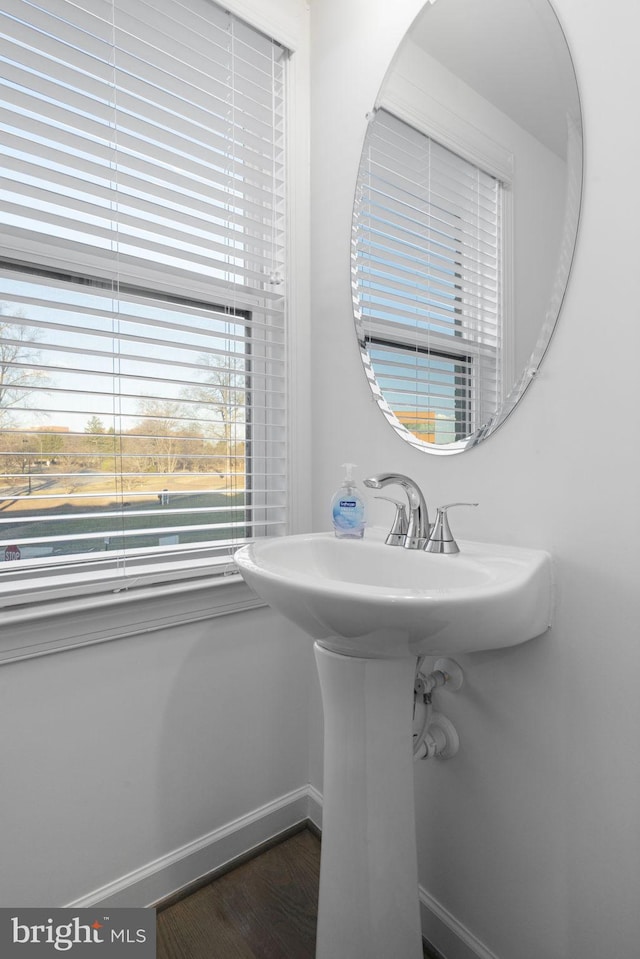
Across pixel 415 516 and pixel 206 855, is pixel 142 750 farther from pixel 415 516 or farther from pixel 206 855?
pixel 415 516

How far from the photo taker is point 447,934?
1.09 meters

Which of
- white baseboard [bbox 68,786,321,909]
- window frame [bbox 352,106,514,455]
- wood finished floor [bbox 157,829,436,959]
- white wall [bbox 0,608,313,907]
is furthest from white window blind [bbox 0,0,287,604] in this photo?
wood finished floor [bbox 157,829,436,959]

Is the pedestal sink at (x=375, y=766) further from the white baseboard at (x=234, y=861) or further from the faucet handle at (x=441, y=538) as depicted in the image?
the white baseboard at (x=234, y=861)

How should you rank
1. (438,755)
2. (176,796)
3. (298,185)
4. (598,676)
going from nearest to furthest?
(598,676)
(438,755)
(176,796)
(298,185)

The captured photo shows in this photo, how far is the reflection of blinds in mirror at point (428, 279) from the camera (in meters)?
1.04

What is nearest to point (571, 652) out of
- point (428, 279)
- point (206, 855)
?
point (428, 279)

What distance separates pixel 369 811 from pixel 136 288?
3.95 feet

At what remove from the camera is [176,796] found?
1.25m

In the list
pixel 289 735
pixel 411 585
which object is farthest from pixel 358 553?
pixel 289 735

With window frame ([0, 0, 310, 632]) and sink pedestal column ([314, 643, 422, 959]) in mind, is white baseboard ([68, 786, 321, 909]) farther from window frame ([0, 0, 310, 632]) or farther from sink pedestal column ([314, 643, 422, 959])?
window frame ([0, 0, 310, 632])

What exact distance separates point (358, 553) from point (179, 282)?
30.8 inches

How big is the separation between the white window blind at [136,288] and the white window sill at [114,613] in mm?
43

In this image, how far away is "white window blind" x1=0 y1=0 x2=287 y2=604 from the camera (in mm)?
1049

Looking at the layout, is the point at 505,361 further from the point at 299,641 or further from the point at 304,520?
the point at 299,641
